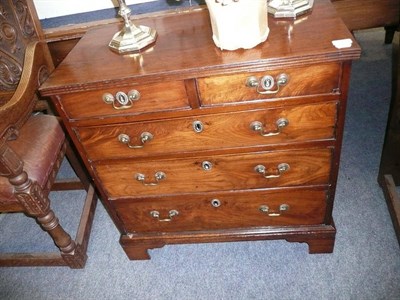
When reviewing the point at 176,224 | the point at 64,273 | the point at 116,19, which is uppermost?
the point at 116,19

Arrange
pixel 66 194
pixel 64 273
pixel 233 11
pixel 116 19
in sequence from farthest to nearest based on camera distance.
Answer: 1. pixel 66 194
2. pixel 64 273
3. pixel 116 19
4. pixel 233 11

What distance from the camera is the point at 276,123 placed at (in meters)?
1.05

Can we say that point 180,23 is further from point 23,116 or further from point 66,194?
point 66,194

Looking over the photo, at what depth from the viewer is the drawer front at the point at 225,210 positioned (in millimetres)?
1277

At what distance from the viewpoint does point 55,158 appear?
1454 millimetres

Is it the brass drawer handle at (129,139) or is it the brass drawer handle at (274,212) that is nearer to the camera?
the brass drawer handle at (129,139)

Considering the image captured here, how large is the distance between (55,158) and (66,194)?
0.67m

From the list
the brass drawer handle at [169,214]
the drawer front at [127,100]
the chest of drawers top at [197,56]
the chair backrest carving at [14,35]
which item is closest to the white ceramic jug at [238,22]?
the chest of drawers top at [197,56]

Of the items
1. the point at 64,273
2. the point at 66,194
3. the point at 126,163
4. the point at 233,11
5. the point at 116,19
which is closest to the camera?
the point at 233,11

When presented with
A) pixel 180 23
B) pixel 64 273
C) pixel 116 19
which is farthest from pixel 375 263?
pixel 116 19

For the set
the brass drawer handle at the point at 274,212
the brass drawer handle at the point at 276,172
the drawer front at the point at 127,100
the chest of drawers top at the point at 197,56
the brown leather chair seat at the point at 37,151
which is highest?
the chest of drawers top at the point at 197,56

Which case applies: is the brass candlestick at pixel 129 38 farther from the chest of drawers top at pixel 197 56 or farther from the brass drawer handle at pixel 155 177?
the brass drawer handle at pixel 155 177

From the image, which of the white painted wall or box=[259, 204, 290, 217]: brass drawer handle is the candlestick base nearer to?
the white painted wall

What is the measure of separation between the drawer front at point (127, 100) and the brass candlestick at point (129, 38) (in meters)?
0.18
